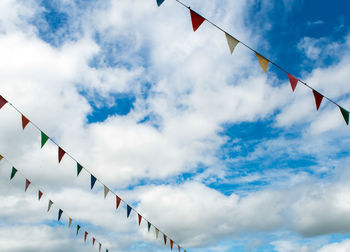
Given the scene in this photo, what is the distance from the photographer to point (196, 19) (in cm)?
760

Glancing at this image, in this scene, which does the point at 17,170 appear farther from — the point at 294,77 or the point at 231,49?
the point at 294,77

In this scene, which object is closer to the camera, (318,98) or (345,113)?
(345,113)

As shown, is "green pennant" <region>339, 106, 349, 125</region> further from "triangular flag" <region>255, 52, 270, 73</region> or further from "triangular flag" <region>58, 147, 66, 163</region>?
"triangular flag" <region>58, 147, 66, 163</region>

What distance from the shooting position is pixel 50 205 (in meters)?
17.2

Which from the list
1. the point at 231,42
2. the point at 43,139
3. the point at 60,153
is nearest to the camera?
the point at 231,42

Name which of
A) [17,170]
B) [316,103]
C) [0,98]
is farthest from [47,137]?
[316,103]

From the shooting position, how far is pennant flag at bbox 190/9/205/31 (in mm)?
7549

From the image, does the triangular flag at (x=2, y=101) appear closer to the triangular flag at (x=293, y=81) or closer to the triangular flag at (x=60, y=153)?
the triangular flag at (x=60, y=153)

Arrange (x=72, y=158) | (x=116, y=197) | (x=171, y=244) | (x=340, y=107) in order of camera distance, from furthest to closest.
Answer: (x=171, y=244) → (x=116, y=197) → (x=72, y=158) → (x=340, y=107)

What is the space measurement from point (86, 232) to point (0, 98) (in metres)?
12.7

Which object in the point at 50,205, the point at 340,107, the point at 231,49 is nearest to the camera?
the point at 231,49

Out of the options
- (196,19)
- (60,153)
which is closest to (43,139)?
(60,153)

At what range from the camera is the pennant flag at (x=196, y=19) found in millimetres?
7549

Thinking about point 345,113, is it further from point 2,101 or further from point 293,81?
point 2,101
